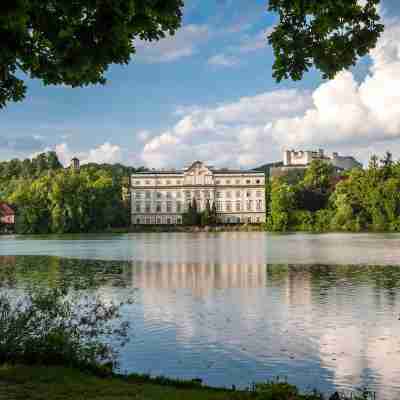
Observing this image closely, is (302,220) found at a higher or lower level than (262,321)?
higher

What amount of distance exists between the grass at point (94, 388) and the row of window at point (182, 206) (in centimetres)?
9419

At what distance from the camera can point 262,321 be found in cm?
1165

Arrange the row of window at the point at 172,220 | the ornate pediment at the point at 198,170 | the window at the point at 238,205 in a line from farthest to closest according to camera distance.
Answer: the window at the point at 238,205, the row of window at the point at 172,220, the ornate pediment at the point at 198,170

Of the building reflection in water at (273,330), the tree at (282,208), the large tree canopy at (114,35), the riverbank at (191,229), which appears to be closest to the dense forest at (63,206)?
the riverbank at (191,229)

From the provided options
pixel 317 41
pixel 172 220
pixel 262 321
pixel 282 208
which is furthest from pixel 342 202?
pixel 317 41

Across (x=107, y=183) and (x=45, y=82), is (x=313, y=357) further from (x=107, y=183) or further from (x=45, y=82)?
(x=107, y=183)

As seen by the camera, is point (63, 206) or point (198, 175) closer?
point (63, 206)

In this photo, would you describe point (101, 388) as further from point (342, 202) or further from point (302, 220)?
point (302, 220)

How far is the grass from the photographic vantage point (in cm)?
576

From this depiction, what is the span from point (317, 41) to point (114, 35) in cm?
229

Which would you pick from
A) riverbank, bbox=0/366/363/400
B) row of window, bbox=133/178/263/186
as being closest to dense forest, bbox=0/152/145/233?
row of window, bbox=133/178/263/186

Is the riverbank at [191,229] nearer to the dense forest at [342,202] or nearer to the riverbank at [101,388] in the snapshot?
the dense forest at [342,202]

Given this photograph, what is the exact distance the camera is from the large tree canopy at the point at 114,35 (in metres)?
5.26

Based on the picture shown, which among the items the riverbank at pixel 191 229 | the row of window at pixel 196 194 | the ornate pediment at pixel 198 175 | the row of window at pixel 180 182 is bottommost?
the riverbank at pixel 191 229
